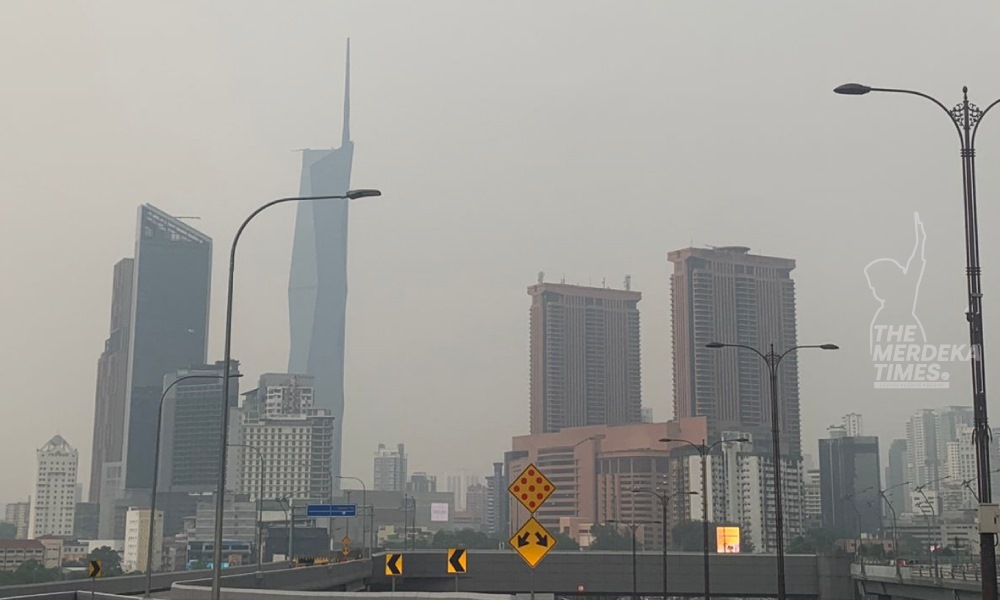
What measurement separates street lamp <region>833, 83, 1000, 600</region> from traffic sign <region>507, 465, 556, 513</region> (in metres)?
8.42

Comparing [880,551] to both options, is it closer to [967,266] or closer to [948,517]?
[948,517]

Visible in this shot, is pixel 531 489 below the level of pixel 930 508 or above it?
above

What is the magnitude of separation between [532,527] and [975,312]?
391 inches

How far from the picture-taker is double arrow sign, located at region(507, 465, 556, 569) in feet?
81.3

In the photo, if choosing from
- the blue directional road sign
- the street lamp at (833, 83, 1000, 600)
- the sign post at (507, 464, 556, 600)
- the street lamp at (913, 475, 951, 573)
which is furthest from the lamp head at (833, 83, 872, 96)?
the street lamp at (913, 475, 951, 573)

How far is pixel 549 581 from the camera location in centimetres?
11612

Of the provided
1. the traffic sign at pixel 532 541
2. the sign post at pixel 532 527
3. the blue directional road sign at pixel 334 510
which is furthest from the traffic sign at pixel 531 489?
the blue directional road sign at pixel 334 510

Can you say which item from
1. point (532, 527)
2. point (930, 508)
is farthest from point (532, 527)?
point (930, 508)

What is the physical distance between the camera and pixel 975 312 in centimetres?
2377

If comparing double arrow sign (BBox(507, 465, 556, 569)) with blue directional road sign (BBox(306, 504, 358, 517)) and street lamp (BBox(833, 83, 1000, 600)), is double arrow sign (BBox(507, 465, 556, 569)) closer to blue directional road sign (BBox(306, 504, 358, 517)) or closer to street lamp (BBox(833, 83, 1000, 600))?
street lamp (BBox(833, 83, 1000, 600))

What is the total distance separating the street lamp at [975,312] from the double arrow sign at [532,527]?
839 centimetres

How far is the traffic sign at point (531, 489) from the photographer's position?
987 inches

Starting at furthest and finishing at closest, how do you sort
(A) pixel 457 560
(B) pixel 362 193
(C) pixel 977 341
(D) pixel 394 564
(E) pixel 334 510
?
(E) pixel 334 510
(D) pixel 394 564
(A) pixel 457 560
(B) pixel 362 193
(C) pixel 977 341

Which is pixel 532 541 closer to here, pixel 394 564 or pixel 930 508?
pixel 394 564
